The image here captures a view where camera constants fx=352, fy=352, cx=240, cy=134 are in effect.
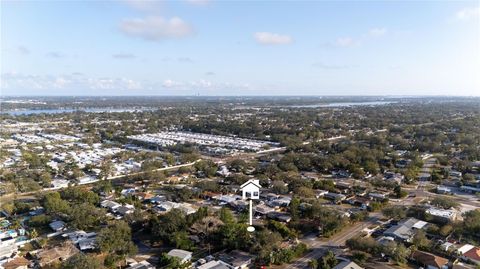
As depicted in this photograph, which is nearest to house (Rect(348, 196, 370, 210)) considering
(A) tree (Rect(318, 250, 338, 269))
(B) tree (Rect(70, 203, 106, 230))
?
(A) tree (Rect(318, 250, 338, 269))

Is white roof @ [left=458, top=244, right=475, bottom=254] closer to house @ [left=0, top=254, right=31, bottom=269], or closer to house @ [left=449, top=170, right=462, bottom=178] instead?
house @ [left=449, top=170, right=462, bottom=178]

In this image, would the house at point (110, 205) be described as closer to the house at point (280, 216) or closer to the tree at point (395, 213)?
Answer: the house at point (280, 216)

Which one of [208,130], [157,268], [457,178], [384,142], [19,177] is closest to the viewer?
[157,268]

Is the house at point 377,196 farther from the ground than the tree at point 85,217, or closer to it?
closer to it

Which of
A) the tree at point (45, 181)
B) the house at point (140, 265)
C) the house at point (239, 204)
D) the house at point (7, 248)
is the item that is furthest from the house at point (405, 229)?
the tree at point (45, 181)

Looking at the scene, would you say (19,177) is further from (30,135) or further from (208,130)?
(208,130)

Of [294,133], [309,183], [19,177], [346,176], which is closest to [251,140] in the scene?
[294,133]

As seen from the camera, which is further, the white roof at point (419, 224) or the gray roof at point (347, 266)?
the white roof at point (419, 224)
